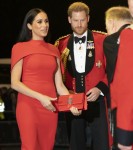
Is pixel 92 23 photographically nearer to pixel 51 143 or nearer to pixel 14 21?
pixel 14 21

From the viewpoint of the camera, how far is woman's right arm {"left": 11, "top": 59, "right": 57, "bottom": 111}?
10.4ft

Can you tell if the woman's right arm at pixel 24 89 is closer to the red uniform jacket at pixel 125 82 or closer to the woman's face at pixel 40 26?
the woman's face at pixel 40 26

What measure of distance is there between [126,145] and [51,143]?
1.06m

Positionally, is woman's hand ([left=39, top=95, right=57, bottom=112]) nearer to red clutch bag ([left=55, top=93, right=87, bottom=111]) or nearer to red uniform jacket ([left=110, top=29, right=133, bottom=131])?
red clutch bag ([left=55, top=93, right=87, bottom=111])

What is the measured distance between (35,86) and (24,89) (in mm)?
99

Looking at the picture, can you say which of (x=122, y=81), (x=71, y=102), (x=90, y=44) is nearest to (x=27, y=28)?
(x=90, y=44)

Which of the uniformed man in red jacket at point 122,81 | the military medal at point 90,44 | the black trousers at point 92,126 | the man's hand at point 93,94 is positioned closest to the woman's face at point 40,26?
the military medal at point 90,44

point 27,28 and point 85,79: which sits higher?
point 27,28

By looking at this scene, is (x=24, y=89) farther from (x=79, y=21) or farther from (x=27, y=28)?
(x=79, y=21)

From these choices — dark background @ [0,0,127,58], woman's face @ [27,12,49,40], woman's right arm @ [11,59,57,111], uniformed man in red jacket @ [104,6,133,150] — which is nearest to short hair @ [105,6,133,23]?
woman's face @ [27,12,49,40]

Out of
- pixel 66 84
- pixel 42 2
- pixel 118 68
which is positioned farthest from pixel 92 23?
pixel 118 68

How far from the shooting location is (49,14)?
1004 centimetres

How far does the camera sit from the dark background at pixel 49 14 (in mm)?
9672

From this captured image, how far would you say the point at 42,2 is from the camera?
32.7ft
